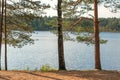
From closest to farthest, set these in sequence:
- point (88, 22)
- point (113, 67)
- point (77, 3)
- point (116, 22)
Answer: point (77, 3)
point (88, 22)
point (113, 67)
point (116, 22)

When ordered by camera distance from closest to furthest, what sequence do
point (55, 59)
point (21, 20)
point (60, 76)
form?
point (60, 76), point (21, 20), point (55, 59)

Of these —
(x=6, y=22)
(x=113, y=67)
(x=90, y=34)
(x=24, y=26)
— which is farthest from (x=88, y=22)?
(x=113, y=67)

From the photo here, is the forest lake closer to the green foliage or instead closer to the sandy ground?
the green foliage

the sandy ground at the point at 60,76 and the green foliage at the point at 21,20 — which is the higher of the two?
the green foliage at the point at 21,20

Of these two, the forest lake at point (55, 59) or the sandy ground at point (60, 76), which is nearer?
the sandy ground at point (60, 76)

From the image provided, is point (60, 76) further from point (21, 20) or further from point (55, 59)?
point (55, 59)

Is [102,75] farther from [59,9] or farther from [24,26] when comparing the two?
[24,26]

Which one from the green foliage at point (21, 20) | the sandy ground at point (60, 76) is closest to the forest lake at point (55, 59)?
the green foliage at point (21, 20)

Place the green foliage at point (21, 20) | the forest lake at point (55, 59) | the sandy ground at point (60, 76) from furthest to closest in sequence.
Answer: the forest lake at point (55, 59) → the green foliage at point (21, 20) → the sandy ground at point (60, 76)

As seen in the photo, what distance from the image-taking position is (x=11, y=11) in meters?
20.2

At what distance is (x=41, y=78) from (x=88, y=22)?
630 centimetres

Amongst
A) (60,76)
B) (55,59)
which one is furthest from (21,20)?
(55,59)

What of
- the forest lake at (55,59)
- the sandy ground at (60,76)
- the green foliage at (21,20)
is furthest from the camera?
the forest lake at (55,59)

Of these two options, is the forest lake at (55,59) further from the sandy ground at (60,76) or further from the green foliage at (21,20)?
the sandy ground at (60,76)
